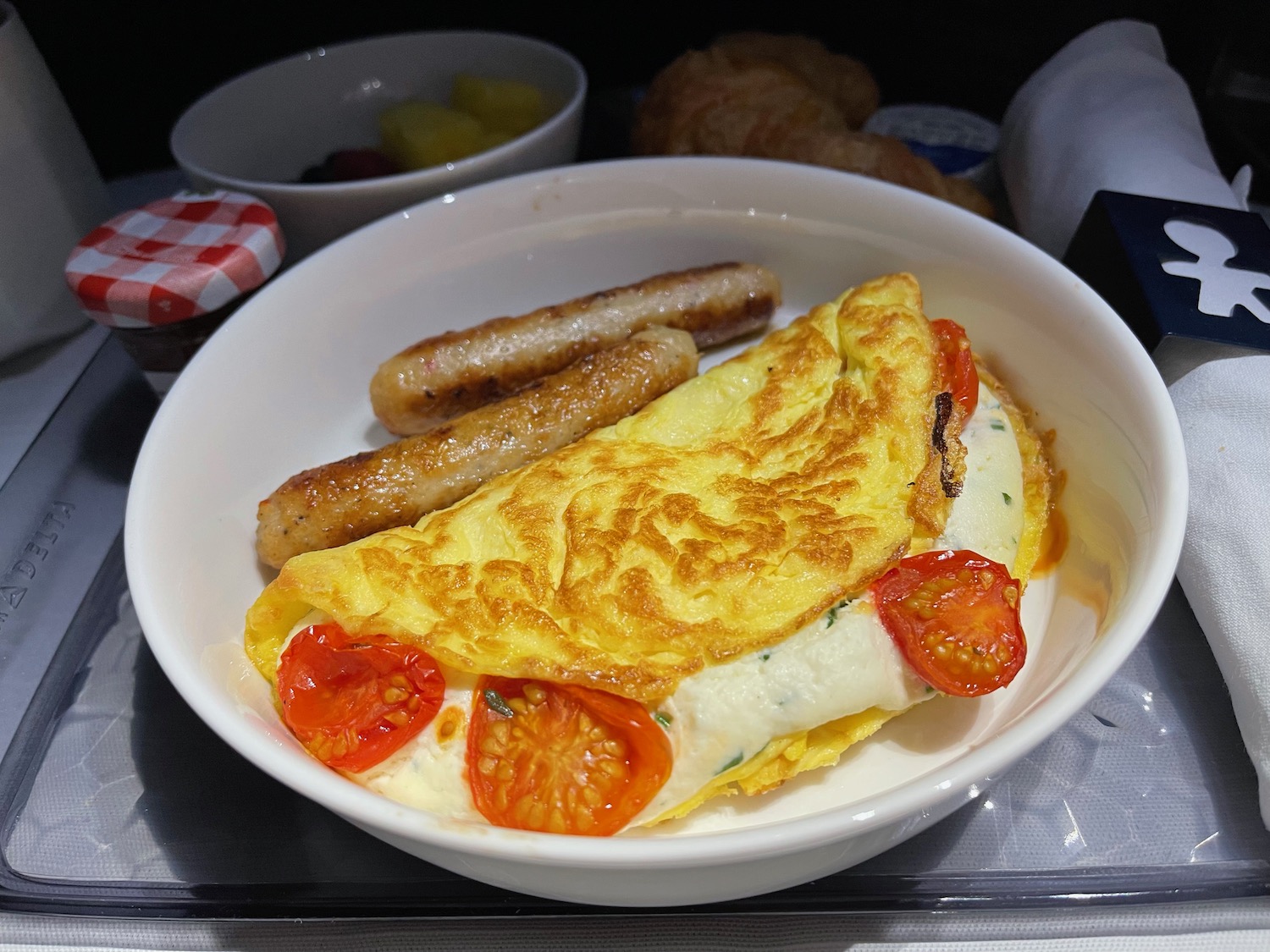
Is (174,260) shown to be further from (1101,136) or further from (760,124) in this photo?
(1101,136)

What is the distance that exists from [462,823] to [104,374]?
80.6 inches

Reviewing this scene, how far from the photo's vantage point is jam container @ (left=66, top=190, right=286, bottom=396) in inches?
78.9

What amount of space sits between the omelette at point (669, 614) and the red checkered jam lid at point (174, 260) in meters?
0.79

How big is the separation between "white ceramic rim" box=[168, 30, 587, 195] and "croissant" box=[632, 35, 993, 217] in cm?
30

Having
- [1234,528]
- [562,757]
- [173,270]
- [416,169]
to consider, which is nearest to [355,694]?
[562,757]

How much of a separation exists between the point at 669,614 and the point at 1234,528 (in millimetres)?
1146

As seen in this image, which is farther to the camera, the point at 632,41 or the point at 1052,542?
the point at 632,41

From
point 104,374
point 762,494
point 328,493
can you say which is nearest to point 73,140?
point 104,374

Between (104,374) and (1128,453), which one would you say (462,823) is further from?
(104,374)

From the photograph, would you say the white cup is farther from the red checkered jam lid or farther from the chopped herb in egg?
the chopped herb in egg

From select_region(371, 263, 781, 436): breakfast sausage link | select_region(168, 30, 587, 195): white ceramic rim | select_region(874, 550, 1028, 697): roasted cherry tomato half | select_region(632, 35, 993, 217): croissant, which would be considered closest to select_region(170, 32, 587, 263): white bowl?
select_region(168, 30, 587, 195): white ceramic rim

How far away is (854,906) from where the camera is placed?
1.41 metres

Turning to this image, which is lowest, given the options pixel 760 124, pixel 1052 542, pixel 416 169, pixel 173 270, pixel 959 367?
pixel 1052 542

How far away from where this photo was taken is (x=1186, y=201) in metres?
2.25
